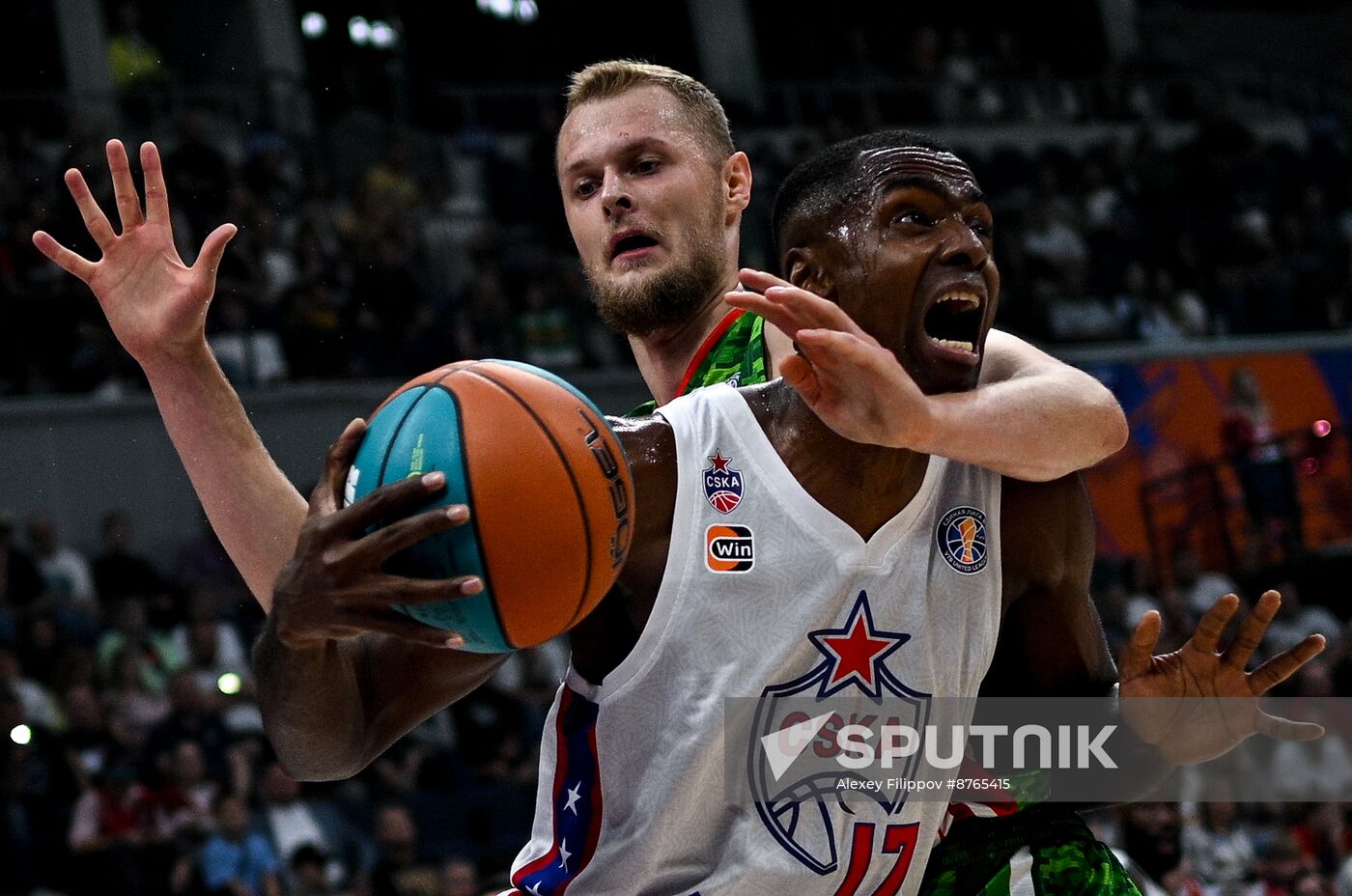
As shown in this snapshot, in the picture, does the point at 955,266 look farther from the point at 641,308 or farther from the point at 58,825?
the point at 58,825

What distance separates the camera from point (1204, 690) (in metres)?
3.12

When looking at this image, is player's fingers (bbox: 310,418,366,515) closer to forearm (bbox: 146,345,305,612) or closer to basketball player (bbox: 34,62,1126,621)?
basketball player (bbox: 34,62,1126,621)

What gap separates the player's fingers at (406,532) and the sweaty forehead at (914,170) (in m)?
1.08

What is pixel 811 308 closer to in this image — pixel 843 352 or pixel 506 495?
pixel 843 352

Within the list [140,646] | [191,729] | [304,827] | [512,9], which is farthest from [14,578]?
[512,9]

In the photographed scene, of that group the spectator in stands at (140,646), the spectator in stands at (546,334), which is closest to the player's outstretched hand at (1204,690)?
the spectator in stands at (140,646)

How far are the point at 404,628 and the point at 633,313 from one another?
1736mm

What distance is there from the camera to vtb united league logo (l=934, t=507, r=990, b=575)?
2896mm

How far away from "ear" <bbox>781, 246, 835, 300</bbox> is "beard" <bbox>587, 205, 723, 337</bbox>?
0.84 meters

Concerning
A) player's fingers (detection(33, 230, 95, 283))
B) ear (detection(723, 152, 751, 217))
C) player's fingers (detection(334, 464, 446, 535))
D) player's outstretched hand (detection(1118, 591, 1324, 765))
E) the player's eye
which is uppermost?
ear (detection(723, 152, 751, 217))

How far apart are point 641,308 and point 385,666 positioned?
1426 millimetres

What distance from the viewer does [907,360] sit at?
2.78 meters

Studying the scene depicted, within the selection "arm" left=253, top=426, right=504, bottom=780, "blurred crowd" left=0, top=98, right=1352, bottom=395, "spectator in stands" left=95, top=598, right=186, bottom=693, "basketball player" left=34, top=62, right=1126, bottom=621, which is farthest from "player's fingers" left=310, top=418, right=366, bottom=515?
"spectator in stands" left=95, top=598, right=186, bottom=693

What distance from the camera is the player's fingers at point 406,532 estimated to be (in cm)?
219
